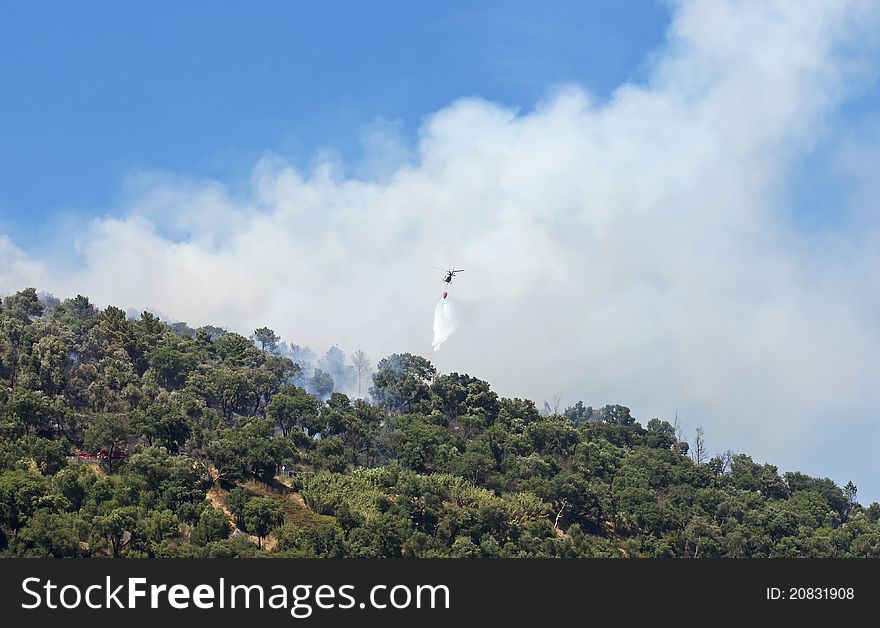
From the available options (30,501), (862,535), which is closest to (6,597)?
(30,501)

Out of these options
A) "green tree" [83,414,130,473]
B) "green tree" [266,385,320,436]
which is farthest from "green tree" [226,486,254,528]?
"green tree" [266,385,320,436]

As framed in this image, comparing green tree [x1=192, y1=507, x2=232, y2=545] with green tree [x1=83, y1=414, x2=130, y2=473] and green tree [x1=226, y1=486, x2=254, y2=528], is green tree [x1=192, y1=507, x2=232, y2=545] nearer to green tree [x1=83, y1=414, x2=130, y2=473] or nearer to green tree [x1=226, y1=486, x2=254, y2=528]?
green tree [x1=226, y1=486, x2=254, y2=528]

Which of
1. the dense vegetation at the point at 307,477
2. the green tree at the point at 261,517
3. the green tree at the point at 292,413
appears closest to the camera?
the dense vegetation at the point at 307,477

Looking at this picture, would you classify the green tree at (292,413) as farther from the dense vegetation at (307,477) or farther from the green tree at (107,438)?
the green tree at (107,438)

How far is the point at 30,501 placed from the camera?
114 meters

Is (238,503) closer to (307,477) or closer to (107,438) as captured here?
(307,477)

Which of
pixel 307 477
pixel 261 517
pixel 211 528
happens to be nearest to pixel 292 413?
pixel 307 477

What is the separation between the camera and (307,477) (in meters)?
148

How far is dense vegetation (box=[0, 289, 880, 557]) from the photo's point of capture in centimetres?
12212

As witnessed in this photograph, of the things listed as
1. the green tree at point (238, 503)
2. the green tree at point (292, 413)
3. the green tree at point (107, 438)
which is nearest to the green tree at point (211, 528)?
the green tree at point (238, 503)

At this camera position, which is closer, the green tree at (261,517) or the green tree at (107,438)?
the green tree at (261,517)

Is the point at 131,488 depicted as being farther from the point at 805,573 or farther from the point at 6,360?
the point at 805,573

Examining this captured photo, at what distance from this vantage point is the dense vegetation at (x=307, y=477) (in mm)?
122125

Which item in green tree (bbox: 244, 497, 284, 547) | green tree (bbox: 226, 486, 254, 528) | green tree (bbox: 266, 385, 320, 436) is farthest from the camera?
green tree (bbox: 266, 385, 320, 436)
